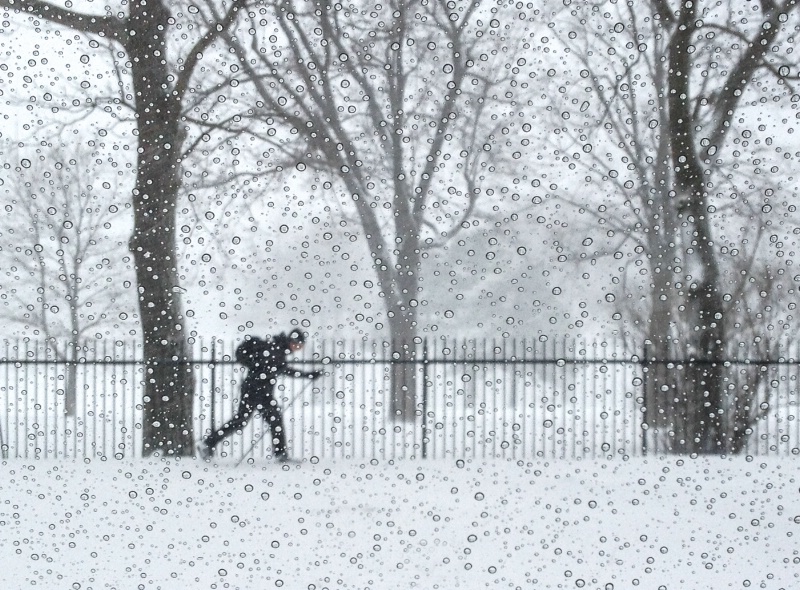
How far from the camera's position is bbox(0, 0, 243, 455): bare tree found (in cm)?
115

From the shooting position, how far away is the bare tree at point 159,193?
3.78 feet

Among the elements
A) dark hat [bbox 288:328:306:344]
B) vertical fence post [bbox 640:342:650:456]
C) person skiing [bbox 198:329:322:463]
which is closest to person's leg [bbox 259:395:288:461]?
person skiing [bbox 198:329:322:463]

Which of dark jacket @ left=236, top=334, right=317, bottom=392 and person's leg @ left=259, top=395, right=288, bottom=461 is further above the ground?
dark jacket @ left=236, top=334, right=317, bottom=392

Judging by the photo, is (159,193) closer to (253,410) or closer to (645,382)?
(253,410)

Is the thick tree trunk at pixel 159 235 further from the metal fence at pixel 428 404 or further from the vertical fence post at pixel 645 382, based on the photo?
the vertical fence post at pixel 645 382

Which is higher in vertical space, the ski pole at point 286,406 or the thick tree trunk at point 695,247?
the thick tree trunk at point 695,247

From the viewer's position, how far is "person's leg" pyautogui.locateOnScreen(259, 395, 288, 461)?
3.77 feet

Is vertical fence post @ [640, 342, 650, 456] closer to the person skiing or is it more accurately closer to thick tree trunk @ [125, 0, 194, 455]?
the person skiing

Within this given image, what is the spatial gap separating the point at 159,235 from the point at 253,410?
0.35 meters

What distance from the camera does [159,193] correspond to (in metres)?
1.16

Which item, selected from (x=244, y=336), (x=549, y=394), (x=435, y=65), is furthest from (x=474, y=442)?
(x=435, y=65)

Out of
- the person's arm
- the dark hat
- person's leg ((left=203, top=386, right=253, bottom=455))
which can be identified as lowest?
person's leg ((left=203, top=386, right=253, bottom=455))

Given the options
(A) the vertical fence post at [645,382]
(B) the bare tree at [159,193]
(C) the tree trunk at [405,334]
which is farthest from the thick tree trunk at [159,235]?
(A) the vertical fence post at [645,382]

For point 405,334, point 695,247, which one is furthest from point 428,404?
point 695,247
